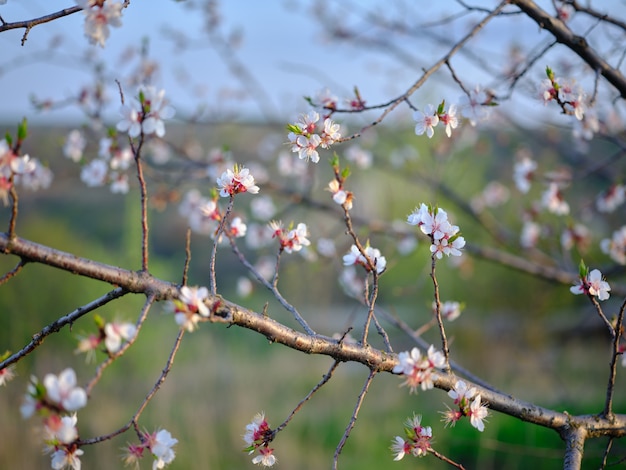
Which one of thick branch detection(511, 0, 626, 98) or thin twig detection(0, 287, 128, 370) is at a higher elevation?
thick branch detection(511, 0, 626, 98)

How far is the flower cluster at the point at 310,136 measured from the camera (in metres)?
1.11

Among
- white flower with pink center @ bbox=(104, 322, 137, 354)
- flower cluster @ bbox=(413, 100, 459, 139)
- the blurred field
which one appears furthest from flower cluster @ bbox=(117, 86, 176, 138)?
the blurred field

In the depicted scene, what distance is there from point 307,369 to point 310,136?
5090mm

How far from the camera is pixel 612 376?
1121 mm

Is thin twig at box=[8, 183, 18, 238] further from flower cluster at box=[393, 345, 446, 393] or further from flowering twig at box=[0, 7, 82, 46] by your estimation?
→ flower cluster at box=[393, 345, 446, 393]

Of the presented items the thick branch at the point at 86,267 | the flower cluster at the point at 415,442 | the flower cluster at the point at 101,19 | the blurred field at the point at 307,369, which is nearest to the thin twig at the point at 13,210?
the thick branch at the point at 86,267

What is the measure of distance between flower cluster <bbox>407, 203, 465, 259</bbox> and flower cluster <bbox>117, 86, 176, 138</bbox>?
50 cm

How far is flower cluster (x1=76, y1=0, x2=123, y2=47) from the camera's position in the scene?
1.16 meters

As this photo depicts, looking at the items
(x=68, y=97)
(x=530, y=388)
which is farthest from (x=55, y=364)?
(x=530, y=388)

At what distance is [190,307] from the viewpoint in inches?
32.6

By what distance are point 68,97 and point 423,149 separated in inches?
304

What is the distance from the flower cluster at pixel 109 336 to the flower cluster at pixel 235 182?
35 cm

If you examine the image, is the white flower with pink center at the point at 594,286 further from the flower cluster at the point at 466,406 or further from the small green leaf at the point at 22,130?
the small green leaf at the point at 22,130

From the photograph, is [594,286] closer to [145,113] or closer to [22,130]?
[145,113]
